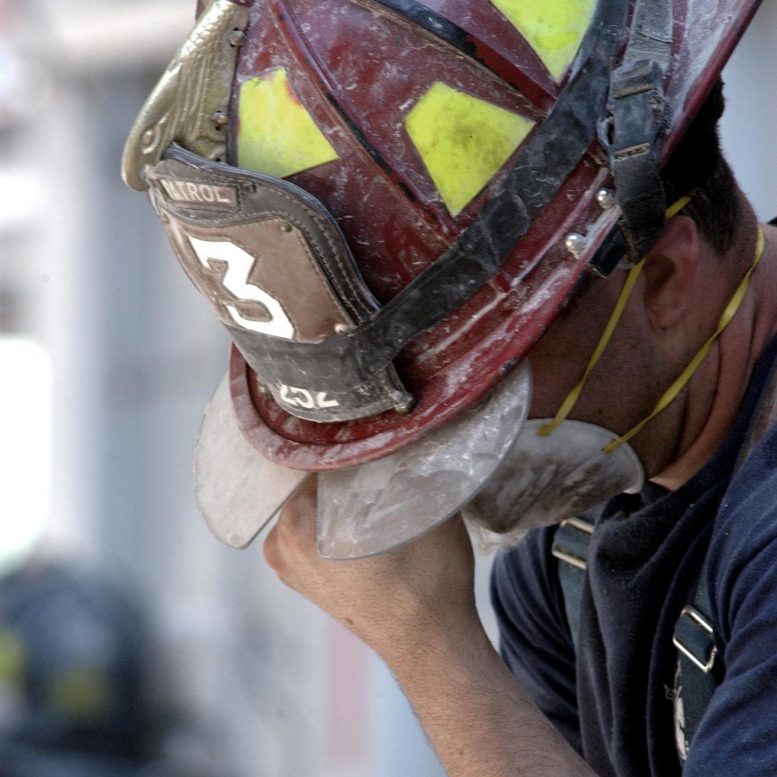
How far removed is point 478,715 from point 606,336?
0.69 m

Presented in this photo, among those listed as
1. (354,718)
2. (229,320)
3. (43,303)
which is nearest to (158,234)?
(43,303)

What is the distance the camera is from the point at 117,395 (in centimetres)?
766

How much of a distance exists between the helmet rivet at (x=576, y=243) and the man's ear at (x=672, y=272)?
0.61 feet

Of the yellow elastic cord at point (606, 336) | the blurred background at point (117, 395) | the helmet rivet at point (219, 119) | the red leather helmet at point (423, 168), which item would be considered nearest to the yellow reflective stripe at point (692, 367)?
the yellow elastic cord at point (606, 336)

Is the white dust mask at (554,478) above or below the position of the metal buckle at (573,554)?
above

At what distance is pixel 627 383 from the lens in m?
2.37

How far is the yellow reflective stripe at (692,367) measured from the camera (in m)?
2.38

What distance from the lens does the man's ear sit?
2.30m

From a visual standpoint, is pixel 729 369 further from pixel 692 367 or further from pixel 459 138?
pixel 459 138

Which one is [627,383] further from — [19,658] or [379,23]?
[19,658]

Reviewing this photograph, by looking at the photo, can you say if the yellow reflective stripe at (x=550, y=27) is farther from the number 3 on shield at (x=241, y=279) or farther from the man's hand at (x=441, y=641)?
the man's hand at (x=441, y=641)

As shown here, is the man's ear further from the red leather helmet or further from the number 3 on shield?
the number 3 on shield

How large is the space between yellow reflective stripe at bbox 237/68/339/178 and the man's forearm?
881 mm

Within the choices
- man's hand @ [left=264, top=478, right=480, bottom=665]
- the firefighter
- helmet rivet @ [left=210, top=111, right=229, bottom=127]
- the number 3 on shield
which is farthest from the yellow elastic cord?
helmet rivet @ [left=210, top=111, right=229, bottom=127]
